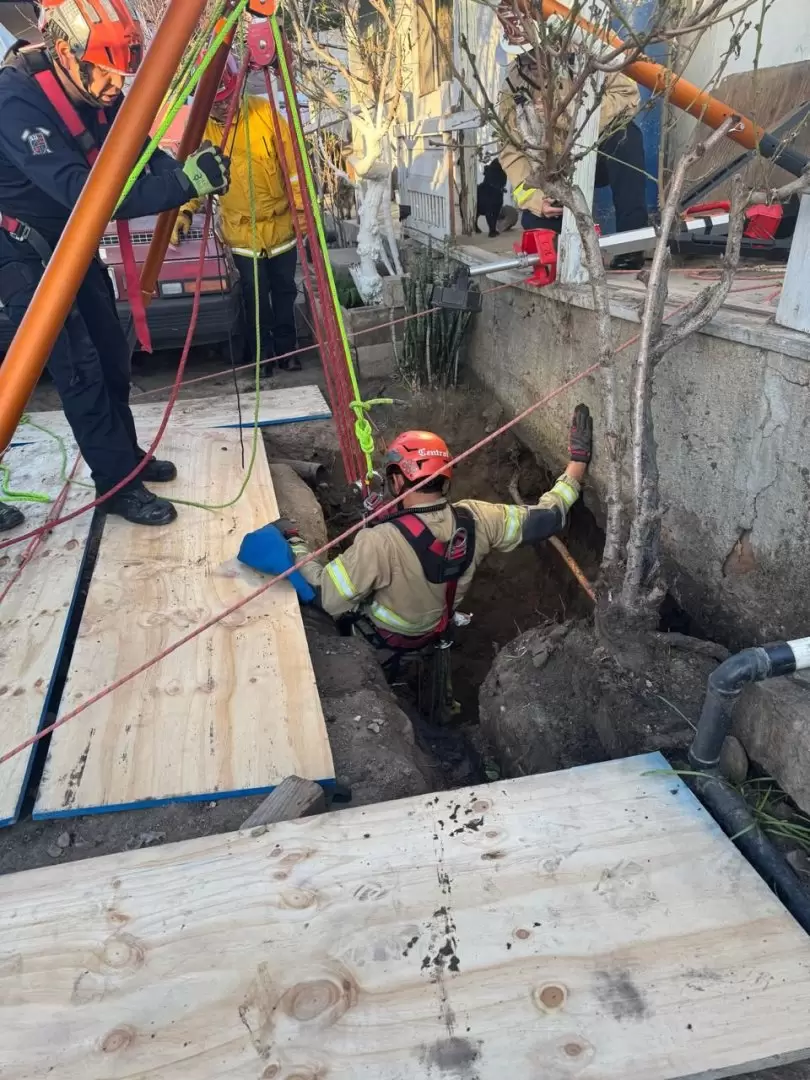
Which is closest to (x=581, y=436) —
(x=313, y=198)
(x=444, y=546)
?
(x=444, y=546)

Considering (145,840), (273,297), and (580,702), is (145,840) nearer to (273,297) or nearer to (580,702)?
(580,702)

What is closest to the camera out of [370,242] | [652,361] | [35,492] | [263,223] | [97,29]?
[652,361]

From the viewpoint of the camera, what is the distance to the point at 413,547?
118 inches

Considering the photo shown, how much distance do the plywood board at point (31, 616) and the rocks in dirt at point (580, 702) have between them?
1.67 meters

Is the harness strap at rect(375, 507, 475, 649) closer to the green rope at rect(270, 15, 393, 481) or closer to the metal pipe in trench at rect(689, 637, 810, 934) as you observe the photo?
the green rope at rect(270, 15, 393, 481)

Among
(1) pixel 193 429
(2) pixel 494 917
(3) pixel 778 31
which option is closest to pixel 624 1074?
(2) pixel 494 917

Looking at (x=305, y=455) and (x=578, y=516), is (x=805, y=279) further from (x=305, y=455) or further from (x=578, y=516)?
(x=305, y=455)

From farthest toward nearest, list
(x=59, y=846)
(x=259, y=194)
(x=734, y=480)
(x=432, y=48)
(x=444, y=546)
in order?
(x=432, y=48) → (x=259, y=194) → (x=444, y=546) → (x=734, y=480) → (x=59, y=846)

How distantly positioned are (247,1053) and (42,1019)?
1.39ft

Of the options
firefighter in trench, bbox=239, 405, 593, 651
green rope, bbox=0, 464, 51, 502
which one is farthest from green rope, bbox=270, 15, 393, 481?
green rope, bbox=0, 464, 51, 502

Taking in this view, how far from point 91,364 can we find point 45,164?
2.69ft

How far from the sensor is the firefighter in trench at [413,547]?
Answer: 118 inches

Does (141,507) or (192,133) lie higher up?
(192,133)

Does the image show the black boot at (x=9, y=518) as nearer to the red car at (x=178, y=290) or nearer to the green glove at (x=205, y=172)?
the green glove at (x=205, y=172)
